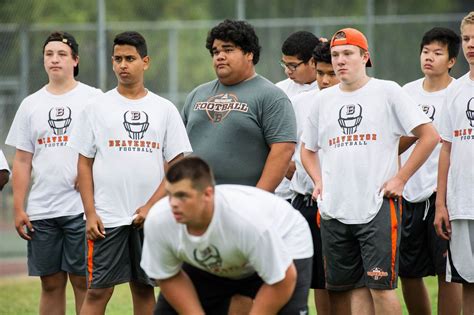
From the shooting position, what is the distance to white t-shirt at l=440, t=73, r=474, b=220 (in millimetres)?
7574

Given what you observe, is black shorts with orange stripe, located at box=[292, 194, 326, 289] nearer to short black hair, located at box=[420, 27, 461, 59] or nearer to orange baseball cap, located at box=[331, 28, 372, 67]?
orange baseball cap, located at box=[331, 28, 372, 67]

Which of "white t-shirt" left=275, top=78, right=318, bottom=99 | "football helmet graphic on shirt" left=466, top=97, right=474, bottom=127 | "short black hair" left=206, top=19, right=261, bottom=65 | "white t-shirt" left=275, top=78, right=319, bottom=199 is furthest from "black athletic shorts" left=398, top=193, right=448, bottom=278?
"short black hair" left=206, top=19, right=261, bottom=65

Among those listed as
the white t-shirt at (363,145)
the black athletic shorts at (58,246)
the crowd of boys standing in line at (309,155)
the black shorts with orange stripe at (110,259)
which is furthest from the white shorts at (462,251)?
the black athletic shorts at (58,246)

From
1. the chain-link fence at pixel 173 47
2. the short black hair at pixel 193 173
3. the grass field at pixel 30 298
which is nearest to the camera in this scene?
the short black hair at pixel 193 173

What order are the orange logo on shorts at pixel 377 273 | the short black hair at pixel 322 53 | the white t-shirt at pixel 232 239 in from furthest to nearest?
the short black hair at pixel 322 53 → the orange logo on shorts at pixel 377 273 → the white t-shirt at pixel 232 239

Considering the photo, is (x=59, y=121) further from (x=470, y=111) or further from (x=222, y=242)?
(x=470, y=111)

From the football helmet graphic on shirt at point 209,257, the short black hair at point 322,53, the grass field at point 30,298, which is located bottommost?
the grass field at point 30,298

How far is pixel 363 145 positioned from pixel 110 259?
195 centimetres

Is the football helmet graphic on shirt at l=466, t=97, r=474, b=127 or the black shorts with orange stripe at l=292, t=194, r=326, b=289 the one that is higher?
the football helmet graphic on shirt at l=466, t=97, r=474, b=127

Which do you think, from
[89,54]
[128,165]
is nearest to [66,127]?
[128,165]

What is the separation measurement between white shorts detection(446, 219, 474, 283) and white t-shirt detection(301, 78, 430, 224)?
68 centimetres

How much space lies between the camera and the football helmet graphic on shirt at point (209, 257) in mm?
5977

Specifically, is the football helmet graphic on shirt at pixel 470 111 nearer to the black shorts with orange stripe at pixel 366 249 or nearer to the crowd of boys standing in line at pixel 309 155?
the crowd of boys standing in line at pixel 309 155

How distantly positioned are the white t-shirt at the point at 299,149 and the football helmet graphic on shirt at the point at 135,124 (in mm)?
1437
